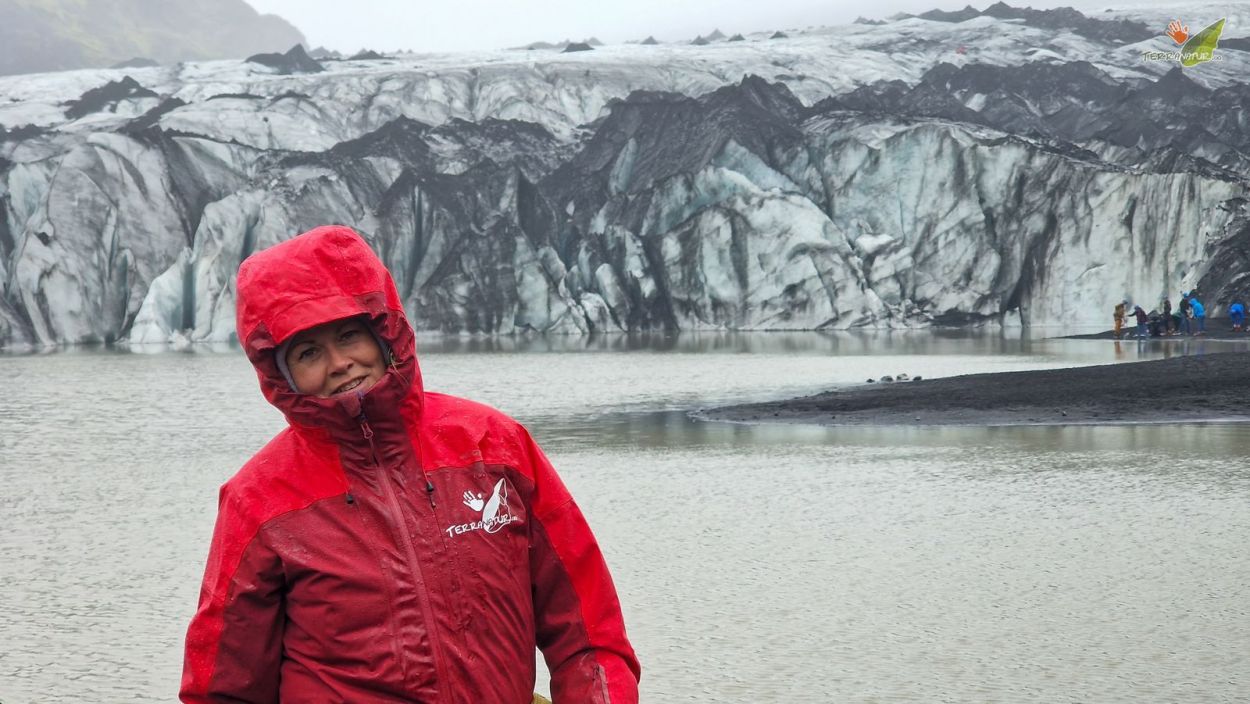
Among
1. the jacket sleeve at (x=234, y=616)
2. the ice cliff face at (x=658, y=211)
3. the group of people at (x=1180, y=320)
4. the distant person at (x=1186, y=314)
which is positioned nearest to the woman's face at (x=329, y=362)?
the jacket sleeve at (x=234, y=616)

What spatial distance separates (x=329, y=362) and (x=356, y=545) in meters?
0.31

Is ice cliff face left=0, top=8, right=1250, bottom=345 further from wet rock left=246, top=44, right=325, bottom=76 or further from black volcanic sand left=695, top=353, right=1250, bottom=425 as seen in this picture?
black volcanic sand left=695, top=353, right=1250, bottom=425

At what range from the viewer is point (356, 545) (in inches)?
87.2

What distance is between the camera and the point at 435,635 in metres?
2.18

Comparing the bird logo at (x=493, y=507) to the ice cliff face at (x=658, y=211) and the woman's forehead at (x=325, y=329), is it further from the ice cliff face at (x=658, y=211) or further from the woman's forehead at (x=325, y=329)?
the ice cliff face at (x=658, y=211)

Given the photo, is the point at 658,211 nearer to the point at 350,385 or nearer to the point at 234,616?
the point at 350,385

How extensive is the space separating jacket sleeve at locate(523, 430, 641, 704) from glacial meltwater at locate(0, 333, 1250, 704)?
266 cm

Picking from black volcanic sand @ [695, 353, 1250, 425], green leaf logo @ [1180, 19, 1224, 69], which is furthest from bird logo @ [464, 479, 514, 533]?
green leaf logo @ [1180, 19, 1224, 69]

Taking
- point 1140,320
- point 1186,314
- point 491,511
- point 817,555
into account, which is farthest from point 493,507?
point 1140,320

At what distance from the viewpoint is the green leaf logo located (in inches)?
2534

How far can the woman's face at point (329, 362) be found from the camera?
226 cm

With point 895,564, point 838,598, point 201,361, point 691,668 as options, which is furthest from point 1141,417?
point 201,361

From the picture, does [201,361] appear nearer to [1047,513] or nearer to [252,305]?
[1047,513]

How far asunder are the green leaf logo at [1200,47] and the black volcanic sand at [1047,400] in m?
50.7
